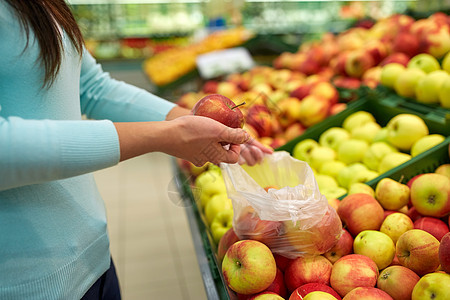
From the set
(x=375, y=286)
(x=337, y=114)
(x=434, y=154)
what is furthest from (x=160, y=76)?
(x=375, y=286)

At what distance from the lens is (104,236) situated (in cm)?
107

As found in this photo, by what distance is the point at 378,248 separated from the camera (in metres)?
1.12

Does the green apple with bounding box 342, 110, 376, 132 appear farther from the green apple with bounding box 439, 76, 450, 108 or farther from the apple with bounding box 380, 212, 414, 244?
the apple with bounding box 380, 212, 414, 244

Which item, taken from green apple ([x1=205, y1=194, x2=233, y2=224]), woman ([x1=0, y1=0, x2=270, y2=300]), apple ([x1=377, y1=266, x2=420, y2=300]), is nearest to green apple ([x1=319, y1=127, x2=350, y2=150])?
green apple ([x1=205, y1=194, x2=233, y2=224])

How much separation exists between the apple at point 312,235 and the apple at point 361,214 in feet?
0.40

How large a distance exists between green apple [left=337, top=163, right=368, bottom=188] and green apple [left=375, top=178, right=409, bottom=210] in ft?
0.96

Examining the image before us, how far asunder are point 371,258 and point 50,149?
2.99ft

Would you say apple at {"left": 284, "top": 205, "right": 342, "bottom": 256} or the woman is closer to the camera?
the woman

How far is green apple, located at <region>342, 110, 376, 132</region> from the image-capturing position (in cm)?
196

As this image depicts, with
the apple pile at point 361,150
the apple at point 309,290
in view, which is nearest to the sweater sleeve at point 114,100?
the apple at point 309,290

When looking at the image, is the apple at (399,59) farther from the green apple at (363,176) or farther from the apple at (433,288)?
the apple at (433,288)

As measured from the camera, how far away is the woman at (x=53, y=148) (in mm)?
708

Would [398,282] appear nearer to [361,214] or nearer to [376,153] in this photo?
[361,214]

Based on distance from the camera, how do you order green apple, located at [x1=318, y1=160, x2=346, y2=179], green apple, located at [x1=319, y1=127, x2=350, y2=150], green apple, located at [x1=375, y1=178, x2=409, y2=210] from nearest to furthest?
green apple, located at [x1=375, y1=178, x2=409, y2=210] < green apple, located at [x1=318, y1=160, x2=346, y2=179] < green apple, located at [x1=319, y1=127, x2=350, y2=150]
